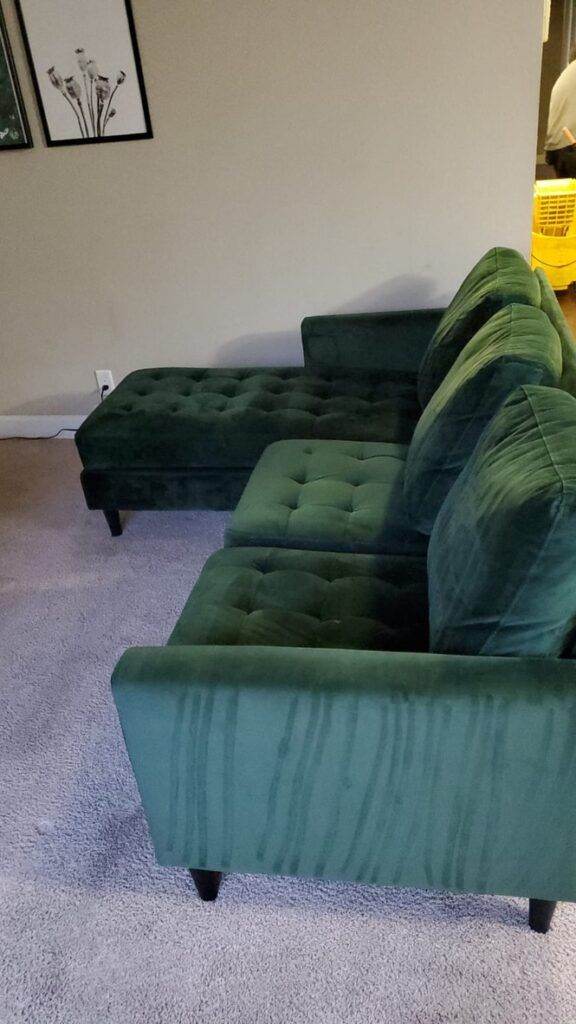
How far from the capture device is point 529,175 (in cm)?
260

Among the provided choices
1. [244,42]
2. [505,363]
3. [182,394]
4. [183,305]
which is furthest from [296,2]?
[505,363]

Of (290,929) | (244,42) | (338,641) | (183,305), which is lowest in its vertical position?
(290,929)

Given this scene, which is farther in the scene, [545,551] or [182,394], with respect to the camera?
[182,394]

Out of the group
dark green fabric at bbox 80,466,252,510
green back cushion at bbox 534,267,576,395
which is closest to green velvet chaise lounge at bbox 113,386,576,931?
green back cushion at bbox 534,267,576,395

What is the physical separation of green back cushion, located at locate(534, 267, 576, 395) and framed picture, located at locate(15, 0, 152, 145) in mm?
1675

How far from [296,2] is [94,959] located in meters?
2.82

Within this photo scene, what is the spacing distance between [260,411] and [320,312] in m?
0.80

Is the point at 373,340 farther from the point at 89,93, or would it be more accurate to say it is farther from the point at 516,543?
the point at 516,543

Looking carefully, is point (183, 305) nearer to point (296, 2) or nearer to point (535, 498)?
point (296, 2)

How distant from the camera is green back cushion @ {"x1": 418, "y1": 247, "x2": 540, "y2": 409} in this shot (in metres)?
1.89

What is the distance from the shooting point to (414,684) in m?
1.07

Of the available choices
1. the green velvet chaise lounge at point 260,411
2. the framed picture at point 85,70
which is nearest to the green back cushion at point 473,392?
the green velvet chaise lounge at point 260,411

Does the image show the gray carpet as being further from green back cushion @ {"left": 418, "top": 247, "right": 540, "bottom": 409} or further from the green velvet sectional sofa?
green back cushion @ {"left": 418, "top": 247, "right": 540, "bottom": 409}

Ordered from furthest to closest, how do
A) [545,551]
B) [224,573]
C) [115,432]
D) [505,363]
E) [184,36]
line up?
[184,36] → [115,432] → [224,573] → [505,363] → [545,551]
